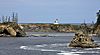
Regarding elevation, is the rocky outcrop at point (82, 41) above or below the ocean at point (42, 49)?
above

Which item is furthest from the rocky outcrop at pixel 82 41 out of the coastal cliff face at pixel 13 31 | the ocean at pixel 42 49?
the coastal cliff face at pixel 13 31

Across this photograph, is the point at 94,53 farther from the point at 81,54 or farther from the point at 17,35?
the point at 17,35

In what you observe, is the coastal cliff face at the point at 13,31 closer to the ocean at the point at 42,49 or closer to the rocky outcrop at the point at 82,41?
the ocean at the point at 42,49

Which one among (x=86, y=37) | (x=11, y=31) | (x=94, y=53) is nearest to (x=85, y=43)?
(x=86, y=37)

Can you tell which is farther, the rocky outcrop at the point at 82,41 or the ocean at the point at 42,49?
the rocky outcrop at the point at 82,41

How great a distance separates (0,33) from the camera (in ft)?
630

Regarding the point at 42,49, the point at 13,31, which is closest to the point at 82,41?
the point at 42,49

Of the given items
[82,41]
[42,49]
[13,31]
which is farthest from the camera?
[13,31]

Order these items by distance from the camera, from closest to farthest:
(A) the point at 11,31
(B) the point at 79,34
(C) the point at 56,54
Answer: (C) the point at 56,54, (B) the point at 79,34, (A) the point at 11,31

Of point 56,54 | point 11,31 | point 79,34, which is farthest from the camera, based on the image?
point 11,31

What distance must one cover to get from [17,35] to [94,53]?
11265cm

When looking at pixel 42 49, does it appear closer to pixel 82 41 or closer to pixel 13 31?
pixel 82 41

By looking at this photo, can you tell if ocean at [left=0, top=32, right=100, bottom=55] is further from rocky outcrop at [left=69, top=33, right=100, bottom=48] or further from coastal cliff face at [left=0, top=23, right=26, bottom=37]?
coastal cliff face at [left=0, top=23, right=26, bottom=37]

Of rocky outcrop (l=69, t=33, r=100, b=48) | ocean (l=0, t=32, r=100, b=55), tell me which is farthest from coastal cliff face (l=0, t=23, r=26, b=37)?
rocky outcrop (l=69, t=33, r=100, b=48)
